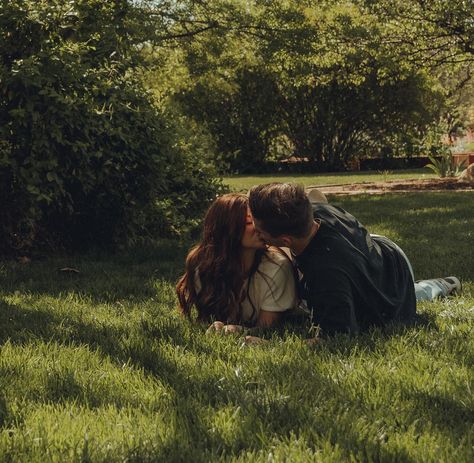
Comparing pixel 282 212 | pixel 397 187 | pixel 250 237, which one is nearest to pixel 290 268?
pixel 250 237

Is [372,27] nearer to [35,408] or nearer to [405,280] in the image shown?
[405,280]

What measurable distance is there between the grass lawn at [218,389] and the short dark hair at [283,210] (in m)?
0.56

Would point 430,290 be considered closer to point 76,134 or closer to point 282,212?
point 282,212

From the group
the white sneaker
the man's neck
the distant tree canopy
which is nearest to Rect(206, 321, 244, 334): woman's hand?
the man's neck

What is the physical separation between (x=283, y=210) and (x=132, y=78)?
4440 mm

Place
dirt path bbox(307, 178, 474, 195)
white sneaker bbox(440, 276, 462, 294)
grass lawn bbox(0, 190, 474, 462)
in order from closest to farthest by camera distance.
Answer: grass lawn bbox(0, 190, 474, 462)
white sneaker bbox(440, 276, 462, 294)
dirt path bbox(307, 178, 474, 195)

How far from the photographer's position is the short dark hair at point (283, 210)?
3.43m

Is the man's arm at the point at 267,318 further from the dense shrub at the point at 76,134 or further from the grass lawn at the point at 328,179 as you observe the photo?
the grass lawn at the point at 328,179

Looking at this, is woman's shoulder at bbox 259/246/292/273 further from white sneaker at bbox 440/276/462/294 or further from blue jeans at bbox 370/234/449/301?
white sneaker at bbox 440/276/462/294

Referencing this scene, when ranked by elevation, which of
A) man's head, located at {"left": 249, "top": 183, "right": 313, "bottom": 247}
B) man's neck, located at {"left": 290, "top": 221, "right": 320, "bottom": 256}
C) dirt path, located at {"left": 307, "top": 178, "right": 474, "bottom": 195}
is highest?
man's head, located at {"left": 249, "top": 183, "right": 313, "bottom": 247}

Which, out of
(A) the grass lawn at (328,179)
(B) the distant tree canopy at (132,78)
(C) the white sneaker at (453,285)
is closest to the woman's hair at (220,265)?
(C) the white sneaker at (453,285)

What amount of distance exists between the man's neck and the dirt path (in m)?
10.0

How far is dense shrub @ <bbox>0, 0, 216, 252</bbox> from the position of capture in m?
6.12

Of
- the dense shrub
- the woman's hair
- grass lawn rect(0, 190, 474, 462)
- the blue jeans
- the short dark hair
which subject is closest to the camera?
grass lawn rect(0, 190, 474, 462)
